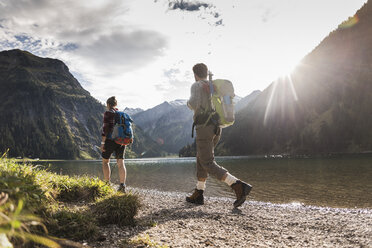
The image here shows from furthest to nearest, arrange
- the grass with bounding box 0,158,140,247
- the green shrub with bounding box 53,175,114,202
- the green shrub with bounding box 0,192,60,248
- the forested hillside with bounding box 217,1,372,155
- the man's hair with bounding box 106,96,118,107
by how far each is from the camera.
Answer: the forested hillside with bounding box 217,1,372,155, the man's hair with bounding box 106,96,118,107, the green shrub with bounding box 53,175,114,202, the grass with bounding box 0,158,140,247, the green shrub with bounding box 0,192,60,248

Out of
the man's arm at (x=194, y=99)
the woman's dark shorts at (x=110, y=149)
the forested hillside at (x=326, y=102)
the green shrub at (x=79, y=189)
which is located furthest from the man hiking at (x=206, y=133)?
the forested hillside at (x=326, y=102)

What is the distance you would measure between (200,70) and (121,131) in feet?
12.5

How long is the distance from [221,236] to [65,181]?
17.0 ft

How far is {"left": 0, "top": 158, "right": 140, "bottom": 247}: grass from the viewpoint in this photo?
308 centimetres

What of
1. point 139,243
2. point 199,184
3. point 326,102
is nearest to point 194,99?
Answer: point 199,184

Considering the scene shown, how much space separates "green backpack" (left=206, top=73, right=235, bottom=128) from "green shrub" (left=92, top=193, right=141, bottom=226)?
3544mm

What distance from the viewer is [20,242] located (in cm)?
309

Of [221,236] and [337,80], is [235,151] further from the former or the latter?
[221,236]

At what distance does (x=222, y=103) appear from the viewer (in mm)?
7516

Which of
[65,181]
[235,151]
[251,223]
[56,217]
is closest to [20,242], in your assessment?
[56,217]

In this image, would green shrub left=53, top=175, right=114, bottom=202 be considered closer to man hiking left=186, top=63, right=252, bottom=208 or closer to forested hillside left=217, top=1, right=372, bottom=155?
man hiking left=186, top=63, right=252, bottom=208

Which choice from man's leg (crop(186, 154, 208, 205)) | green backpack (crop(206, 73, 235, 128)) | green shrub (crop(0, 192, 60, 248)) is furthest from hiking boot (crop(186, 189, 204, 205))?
green shrub (crop(0, 192, 60, 248))

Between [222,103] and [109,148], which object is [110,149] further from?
[222,103]

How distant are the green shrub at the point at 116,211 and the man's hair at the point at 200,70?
470cm
